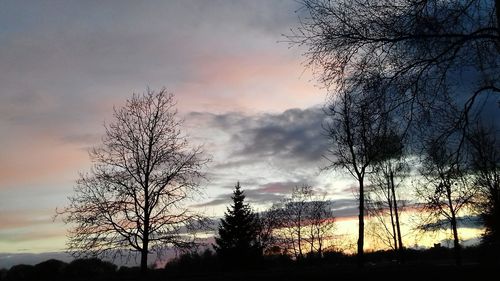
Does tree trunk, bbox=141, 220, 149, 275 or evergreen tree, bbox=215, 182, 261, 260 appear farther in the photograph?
evergreen tree, bbox=215, 182, 261, 260

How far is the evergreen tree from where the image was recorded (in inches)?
1817

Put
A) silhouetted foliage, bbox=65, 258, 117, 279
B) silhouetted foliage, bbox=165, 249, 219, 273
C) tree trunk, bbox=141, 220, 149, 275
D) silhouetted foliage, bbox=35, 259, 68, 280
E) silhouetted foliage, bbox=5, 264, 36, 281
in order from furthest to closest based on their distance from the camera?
silhouetted foliage, bbox=165, 249, 219, 273, silhouetted foliage, bbox=35, 259, 68, 280, silhouetted foliage, bbox=65, 258, 117, 279, silhouetted foliage, bbox=5, 264, 36, 281, tree trunk, bbox=141, 220, 149, 275

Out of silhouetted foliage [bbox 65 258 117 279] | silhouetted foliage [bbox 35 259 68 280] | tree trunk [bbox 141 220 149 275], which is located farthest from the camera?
silhouetted foliage [bbox 35 259 68 280]

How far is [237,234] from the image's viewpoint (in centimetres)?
4844

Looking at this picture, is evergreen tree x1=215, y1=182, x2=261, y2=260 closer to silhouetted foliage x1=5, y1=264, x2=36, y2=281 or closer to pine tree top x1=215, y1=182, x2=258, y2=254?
pine tree top x1=215, y1=182, x2=258, y2=254

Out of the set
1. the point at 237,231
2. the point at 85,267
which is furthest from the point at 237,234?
the point at 85,267

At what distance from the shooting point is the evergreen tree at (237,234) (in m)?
46.2

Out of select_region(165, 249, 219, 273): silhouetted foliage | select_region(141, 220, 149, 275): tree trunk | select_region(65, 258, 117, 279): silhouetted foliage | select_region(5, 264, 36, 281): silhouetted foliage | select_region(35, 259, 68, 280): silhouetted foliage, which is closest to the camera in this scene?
select_region(141, 220, 149, 275): tree trunk

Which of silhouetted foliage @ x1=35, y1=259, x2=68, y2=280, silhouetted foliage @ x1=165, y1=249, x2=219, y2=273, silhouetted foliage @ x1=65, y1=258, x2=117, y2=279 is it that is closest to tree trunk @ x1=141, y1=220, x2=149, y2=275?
silhouetted foliage @ x1=65, y1=258, x2=117, y2=279

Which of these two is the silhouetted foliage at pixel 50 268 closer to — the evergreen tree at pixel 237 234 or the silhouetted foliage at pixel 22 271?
the silhouetted foliage at pixel 22 271

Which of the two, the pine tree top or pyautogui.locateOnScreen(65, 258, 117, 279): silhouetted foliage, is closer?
pyautogui.locateOnScreen(65, 258, 117, 279): silhouetted foliage

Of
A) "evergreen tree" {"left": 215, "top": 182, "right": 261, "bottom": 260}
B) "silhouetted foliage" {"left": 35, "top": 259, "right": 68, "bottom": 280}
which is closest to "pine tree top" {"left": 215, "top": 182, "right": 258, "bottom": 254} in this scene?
"evergreen tree" {"left": 215, "top": 182, "right": 261, "bottom": 260}

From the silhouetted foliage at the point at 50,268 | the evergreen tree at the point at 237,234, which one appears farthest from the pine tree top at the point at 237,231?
the silhouetted foliage at the point at 50,268

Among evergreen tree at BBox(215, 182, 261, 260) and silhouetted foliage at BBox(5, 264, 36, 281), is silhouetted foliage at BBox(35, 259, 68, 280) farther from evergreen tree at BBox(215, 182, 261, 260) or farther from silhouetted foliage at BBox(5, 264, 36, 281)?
evergreen tree at BBox(215, 182, 261, 260)
